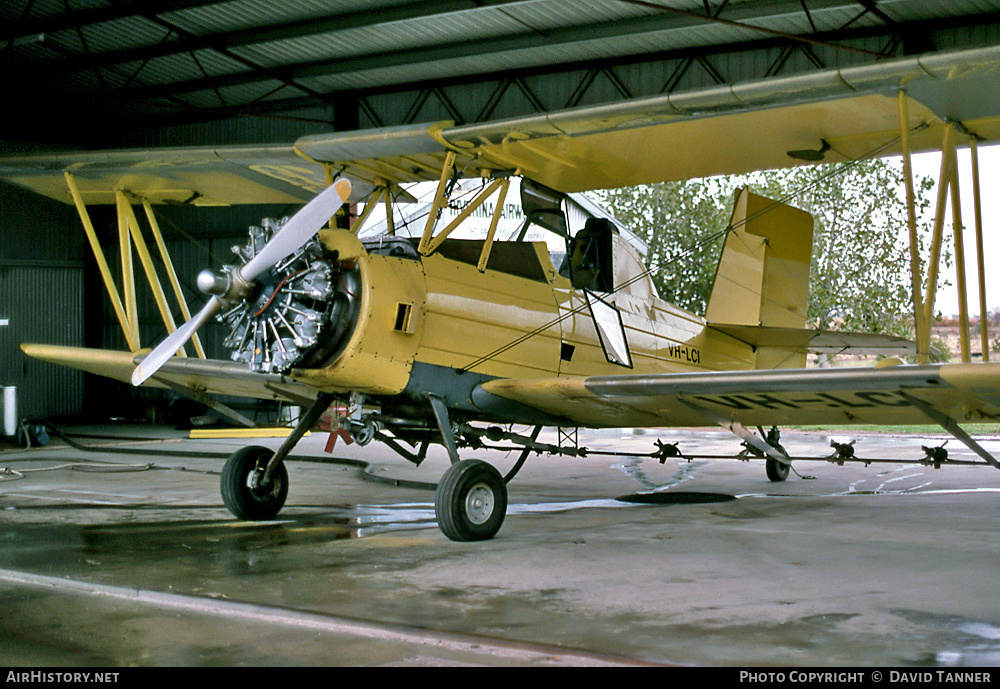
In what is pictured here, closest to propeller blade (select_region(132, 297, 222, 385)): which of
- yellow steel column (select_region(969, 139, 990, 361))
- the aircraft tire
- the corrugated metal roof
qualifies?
yellow steel column (select_region(969, 139, 990, 361))

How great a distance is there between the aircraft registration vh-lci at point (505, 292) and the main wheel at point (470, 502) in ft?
0.05

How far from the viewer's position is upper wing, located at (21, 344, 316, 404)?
776 centimetres

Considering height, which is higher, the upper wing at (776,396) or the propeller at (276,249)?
the propeller at (276,249)

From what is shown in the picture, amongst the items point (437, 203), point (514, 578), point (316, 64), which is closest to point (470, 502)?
point (514, 578)

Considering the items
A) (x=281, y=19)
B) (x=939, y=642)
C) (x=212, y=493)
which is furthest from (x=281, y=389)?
(x=281, y=19)

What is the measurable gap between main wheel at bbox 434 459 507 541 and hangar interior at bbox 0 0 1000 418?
566cm

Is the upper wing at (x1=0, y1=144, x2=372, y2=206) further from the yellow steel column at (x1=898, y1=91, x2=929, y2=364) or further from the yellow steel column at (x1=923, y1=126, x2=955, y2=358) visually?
the yellow steel column at (x1=923, y1=126, x2=955, y2=358)

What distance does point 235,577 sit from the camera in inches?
193

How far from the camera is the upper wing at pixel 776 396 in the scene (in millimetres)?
5148

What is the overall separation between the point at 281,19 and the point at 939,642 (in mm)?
13240

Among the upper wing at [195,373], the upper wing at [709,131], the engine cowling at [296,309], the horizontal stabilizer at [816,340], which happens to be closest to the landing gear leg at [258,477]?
the upper wing at [195,373]

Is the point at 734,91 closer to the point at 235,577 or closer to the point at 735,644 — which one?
the point at 735,644

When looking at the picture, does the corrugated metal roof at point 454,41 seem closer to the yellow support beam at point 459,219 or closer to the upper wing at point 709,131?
the upper wing at point 709,131

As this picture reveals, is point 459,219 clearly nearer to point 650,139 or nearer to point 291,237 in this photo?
point 291,237
